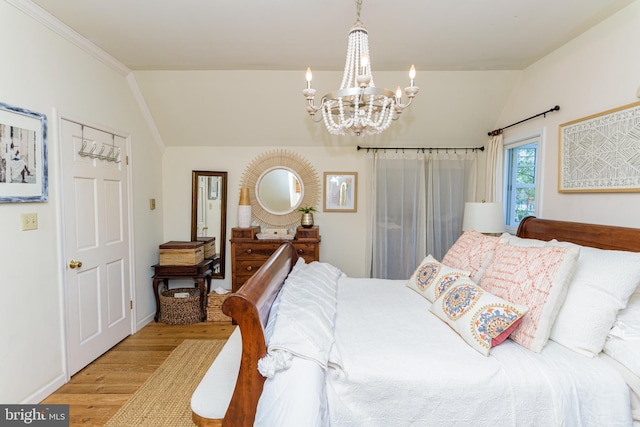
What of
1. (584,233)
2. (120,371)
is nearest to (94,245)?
(120,371)

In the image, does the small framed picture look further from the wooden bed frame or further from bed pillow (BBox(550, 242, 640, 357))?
bed pillow (BBox(550, 242, 640, 357))

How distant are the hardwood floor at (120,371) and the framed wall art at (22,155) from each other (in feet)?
4.48

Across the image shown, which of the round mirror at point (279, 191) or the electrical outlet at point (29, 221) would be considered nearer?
the electrical outlet at point (29, 221)

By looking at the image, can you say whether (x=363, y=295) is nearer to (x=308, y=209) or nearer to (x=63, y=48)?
(x=308, y=209)

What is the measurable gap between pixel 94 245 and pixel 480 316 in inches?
114

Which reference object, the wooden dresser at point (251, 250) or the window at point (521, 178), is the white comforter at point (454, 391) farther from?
the wooden dresser at point (251, 250)

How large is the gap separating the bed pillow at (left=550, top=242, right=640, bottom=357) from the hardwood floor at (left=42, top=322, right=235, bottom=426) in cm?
263

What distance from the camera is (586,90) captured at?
2.25 m

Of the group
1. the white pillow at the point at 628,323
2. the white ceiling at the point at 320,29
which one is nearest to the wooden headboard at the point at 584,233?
the white pillow at the point at 628,323

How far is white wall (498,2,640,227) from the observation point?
1946 mm

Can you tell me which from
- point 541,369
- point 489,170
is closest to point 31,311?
point 541,369

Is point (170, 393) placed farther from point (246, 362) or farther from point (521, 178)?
point (521, 178)

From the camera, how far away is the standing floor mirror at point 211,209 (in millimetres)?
3795

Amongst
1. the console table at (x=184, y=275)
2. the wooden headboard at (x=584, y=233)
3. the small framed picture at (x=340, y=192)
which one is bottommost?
the console table at (x=184, y=275)
